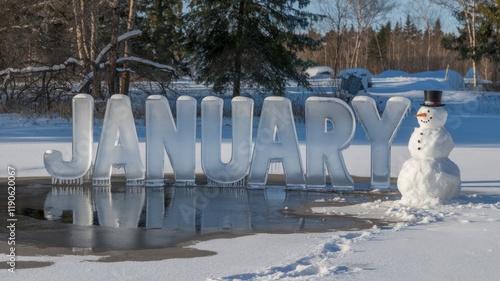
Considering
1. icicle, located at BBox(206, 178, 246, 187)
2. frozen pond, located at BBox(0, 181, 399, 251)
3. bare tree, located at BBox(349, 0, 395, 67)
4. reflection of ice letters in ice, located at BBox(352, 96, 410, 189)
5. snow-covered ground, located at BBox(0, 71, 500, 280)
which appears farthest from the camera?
bare tree, located at BBox(349, 0, 395, 67)

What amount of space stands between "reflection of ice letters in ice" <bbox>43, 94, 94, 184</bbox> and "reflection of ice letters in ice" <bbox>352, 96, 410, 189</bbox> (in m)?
3.58

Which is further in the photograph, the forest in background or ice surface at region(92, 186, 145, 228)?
the forest in background

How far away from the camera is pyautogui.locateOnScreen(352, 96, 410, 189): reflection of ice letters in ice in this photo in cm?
1055

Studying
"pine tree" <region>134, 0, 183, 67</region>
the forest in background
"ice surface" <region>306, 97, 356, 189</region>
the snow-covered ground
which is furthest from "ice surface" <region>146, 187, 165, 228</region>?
"pine tree" <region>134, 0, 183, 67</region>

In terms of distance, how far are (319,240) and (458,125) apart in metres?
17.3

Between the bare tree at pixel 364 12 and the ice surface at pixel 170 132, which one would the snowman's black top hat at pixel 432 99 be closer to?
the ice surface at pixel 170 132

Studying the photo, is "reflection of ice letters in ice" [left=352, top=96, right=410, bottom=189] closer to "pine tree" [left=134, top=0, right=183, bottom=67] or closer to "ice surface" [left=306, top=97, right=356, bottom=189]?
"ice surface" [left=306, top=97, right=356, bottom=189]

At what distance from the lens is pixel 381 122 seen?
10.6m

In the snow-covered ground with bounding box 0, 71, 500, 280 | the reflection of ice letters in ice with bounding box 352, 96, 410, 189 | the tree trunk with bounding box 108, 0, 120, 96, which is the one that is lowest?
the snow-covered ground with bounding box 0, 71, 500, 280

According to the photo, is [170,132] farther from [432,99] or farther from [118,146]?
[432,99]

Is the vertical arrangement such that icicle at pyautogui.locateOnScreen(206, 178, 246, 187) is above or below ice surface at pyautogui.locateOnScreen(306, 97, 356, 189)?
below

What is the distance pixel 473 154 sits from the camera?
15500 mm

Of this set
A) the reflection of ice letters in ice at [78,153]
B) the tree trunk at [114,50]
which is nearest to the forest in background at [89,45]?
the tree trunk at [114,50]

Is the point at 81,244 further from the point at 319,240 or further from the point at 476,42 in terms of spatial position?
the point at 476,42
